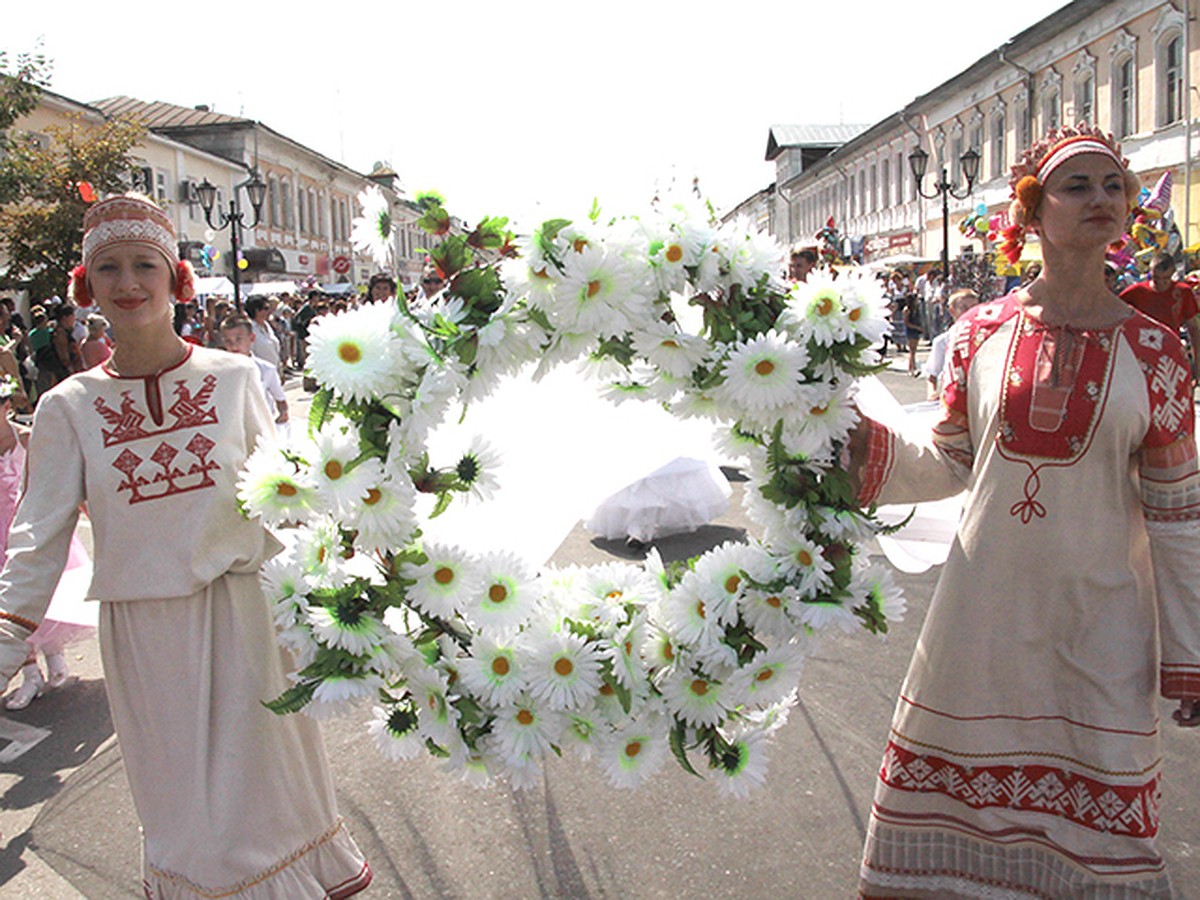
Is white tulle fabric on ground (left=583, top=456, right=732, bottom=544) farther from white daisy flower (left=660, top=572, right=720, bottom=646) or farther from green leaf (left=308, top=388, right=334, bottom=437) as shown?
green leaf (left=308, top=388, right=334, bottom=437)

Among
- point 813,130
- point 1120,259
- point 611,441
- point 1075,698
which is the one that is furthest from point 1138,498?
point 813,130

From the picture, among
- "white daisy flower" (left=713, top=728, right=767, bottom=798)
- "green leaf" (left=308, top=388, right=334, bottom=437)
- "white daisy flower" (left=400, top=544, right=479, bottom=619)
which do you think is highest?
"green leaf" (left=308, top=388, right=334, bottom=437)

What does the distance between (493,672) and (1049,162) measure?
1.99m

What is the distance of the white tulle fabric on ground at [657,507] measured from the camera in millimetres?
7332

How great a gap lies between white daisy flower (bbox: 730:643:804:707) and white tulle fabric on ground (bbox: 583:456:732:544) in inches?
185

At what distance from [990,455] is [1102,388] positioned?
316 mm

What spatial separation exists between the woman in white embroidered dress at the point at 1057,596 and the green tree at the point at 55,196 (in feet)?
68.1

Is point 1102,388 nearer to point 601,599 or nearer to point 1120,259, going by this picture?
point 601,599

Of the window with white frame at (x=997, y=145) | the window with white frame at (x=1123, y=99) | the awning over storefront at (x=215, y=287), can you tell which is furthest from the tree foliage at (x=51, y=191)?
the window with white frame at (x=997, y=145)

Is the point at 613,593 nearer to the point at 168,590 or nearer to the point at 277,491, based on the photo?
the point at 277,491

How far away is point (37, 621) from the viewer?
265 cm

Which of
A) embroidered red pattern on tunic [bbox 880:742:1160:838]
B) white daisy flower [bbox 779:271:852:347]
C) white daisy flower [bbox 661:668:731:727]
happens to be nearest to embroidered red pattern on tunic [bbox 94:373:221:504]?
white daisy flower [bbox 661:668:731:727]

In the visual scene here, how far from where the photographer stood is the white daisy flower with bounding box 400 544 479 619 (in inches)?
97.3

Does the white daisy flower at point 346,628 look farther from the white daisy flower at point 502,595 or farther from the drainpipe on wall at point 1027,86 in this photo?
the drainpipe on wall at point 1027,86
